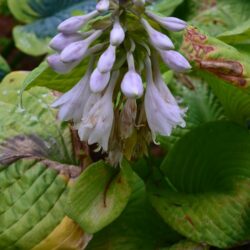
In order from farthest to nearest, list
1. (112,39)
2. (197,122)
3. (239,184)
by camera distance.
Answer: (197,122), (239,184), (112,39)

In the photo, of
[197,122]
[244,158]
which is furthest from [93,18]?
Answer: [197,122]

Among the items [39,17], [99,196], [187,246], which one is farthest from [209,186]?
[39,17]

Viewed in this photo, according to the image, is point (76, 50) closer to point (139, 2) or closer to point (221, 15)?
point (139, 2)

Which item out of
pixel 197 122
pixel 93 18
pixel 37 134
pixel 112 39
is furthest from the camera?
pixel 197 122

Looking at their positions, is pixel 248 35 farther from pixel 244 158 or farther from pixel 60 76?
pixel 60 76

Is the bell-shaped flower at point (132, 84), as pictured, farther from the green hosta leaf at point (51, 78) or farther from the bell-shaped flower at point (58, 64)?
the green hosta leaf at point (51, 78)

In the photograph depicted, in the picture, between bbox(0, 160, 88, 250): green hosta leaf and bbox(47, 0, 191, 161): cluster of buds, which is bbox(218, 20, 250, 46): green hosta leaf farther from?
bbox(0, 160, 88, 250): green hosta leaf

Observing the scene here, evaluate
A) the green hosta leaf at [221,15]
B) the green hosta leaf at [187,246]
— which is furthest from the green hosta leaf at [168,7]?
the green hosta leaf at [187,246]
